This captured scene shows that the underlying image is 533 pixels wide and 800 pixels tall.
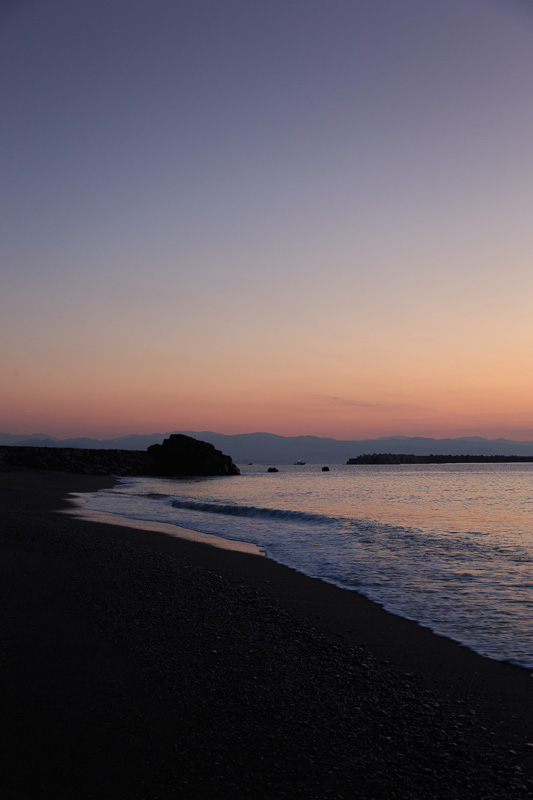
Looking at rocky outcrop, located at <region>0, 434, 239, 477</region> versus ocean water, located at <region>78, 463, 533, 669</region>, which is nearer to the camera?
ocean water, located at <region>78, 463, 533, 669</region>

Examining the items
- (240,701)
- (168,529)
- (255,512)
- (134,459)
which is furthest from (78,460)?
→ (240,701)

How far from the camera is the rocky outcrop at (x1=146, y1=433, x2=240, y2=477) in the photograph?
7338 centimetres

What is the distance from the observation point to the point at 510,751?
361 centimetres

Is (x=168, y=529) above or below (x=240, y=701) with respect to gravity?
below

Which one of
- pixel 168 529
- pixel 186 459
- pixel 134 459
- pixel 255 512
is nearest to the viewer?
pixel 168 529

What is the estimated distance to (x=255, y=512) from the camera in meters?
21.5

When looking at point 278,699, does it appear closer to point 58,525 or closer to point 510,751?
point 510,751

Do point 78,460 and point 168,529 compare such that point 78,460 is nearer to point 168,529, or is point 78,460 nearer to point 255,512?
point 255,512

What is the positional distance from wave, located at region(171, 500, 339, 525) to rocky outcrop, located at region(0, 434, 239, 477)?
43.1 metres

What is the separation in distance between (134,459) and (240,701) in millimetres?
71014

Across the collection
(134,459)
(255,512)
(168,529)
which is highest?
(168,529)

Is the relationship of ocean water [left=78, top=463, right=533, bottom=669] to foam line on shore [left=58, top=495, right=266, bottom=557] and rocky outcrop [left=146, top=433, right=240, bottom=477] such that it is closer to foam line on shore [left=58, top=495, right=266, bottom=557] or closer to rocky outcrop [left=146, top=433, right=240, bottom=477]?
foam line on shore [left=58, top=495, right=266, bottom=557]

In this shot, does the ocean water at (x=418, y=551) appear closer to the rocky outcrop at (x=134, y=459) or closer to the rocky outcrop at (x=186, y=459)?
the rocky outcrop at (x=134, y=459)

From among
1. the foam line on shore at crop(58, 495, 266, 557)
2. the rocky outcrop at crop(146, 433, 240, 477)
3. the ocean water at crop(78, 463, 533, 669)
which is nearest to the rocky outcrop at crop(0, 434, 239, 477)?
the rocky outcrop at crop(146, 433, 240, 477)
